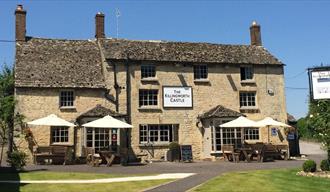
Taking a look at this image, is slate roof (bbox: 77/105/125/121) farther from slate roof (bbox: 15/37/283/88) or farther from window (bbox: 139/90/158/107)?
window (bbox: 139/90/158/107)

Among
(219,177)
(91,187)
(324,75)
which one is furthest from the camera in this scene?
(324,75)

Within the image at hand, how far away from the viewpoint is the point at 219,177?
57.6 feet

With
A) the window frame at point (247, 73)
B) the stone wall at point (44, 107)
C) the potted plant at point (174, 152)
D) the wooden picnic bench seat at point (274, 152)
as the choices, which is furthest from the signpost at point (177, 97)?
the wooden picnic bench seat at point (274, 152)

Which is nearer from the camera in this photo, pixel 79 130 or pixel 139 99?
pixel 79 130

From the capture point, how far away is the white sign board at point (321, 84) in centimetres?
2134

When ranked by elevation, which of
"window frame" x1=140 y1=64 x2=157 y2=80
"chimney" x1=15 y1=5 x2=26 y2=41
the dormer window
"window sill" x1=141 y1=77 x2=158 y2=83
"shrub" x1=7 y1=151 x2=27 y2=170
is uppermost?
"chimney" x1=15 y1=5 x2=26 y2=41

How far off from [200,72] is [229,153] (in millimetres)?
6964

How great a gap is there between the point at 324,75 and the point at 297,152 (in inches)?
537

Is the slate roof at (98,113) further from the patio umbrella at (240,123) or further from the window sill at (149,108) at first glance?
the patio umbrella at (240,123)

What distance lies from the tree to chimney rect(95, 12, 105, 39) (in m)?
18.0

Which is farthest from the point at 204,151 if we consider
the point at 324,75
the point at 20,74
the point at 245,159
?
Result: the point at 20,74

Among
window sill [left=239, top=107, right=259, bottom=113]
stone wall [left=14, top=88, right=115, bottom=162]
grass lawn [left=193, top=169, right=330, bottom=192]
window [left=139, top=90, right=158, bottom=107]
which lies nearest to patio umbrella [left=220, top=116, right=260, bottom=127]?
window sill [left=239, top=107, right=259, bottom=113]

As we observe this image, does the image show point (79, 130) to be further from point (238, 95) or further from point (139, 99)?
point (238, 95)

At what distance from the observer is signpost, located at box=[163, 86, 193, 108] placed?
30.5 metres
